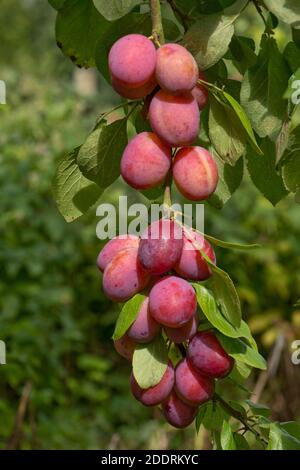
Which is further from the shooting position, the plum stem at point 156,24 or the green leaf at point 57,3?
the green leaf at point 57,3

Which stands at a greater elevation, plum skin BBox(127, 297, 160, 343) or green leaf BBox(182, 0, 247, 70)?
green leaf BBox(182, 0, 247, 70)

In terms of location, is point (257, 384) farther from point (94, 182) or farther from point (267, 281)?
point (94, 182)

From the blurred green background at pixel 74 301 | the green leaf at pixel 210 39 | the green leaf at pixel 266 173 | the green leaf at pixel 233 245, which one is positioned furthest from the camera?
the blurred green background at pixel 74 301

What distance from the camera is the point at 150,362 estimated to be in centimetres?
64

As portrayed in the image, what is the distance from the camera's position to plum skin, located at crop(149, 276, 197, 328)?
0.60 meters

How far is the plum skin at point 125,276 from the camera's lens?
634 millimetres

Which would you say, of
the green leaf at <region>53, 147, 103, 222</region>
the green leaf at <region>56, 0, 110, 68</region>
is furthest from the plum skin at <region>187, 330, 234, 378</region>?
the green leaf at <region>56, 0, 110, 68</region>

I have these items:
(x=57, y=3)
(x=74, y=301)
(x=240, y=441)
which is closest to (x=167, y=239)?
(x=240, y=441)

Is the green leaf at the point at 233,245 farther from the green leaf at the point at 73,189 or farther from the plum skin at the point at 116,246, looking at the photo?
the green leaf at the point at 73,189

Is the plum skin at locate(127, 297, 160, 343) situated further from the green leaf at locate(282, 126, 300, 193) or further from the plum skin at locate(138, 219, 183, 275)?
the green leaf at locate(282, 126, 300, 193)

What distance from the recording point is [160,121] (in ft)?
2.08

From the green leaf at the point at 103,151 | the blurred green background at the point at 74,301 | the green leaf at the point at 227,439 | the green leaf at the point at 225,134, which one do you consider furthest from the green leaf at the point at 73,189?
the blurred green background at the point at 74,301

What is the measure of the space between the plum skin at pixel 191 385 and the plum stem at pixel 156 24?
0.90ft

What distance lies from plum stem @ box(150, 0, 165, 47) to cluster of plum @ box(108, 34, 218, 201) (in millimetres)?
40
